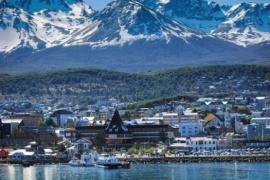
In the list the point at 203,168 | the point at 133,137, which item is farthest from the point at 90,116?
the point at 203,168

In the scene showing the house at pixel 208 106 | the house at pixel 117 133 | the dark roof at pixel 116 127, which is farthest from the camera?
the house at pixel 208 106

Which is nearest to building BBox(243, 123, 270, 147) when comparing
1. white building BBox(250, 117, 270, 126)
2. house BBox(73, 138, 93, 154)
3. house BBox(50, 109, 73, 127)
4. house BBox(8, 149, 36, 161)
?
white building BBox(250, 117, 270, 126)

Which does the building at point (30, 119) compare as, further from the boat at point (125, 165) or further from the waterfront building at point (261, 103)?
the boat at point (125, 165)

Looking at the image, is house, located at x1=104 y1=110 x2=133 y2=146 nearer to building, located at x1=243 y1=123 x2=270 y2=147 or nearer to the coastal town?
the coastal town

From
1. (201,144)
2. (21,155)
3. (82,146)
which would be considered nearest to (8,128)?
(82,146)

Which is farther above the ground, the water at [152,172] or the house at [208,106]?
→ the house at [208,106]

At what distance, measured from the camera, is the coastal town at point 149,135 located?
82500 millimetres

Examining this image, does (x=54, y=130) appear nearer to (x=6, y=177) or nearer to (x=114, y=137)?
(x=114, y=137)

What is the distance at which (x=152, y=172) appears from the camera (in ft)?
213

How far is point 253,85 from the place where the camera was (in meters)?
149

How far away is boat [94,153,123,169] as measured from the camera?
70300 mm

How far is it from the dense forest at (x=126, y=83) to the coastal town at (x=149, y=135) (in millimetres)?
39291

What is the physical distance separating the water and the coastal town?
813 cm

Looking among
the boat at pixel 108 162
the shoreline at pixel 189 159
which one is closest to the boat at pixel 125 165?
the boat at pixel 108 162
